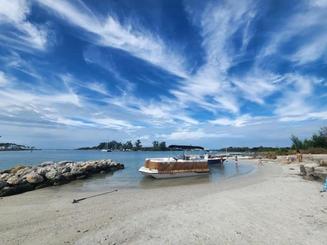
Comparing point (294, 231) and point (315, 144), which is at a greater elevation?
point (315, 144)

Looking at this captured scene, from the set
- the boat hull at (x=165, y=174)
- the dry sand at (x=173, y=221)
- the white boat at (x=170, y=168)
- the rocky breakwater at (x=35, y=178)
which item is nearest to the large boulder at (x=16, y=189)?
the rocky breakwater at (x=35, y=178)

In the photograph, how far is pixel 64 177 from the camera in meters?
24.3

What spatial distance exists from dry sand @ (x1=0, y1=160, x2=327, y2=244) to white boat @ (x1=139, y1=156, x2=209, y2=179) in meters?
11.7

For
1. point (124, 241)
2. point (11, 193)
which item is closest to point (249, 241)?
point (124, 241)

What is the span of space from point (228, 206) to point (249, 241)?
4.42m

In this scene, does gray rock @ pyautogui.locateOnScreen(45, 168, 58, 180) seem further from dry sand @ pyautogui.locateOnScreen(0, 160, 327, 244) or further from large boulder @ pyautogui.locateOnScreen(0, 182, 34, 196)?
dry sand @ pyautogui.locateOnScreen(0, 160, 327, 244)

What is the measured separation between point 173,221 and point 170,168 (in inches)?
680

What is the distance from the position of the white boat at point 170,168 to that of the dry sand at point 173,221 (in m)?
11.7

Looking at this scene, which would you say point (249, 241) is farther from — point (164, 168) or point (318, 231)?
point (164, 168)

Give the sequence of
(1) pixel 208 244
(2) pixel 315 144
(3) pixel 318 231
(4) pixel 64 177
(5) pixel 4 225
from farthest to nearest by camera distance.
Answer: (2) pixel 315 144
(4) pixel 64 177
(5) pixel 4 225
(3) pixel 318 231
(1) pixel 208 244

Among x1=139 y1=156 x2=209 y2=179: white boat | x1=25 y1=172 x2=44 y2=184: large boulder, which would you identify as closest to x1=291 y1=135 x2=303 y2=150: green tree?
x1=139 y1=156 x2=209 y2=179: white boat

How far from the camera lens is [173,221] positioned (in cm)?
962

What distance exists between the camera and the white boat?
26.1 meters

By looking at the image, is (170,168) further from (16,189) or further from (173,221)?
(173,221)
